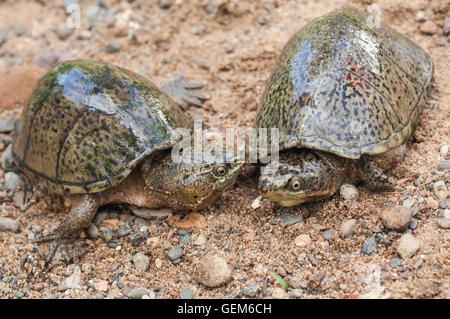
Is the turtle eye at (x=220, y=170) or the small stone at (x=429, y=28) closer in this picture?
the turtle eye at (x=220, y=170)

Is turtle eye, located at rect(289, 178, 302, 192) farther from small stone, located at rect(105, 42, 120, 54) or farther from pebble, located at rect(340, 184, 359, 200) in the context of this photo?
small stone, located at rect(105, 42, 120, 54)

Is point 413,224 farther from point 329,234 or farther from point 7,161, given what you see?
point 7,161

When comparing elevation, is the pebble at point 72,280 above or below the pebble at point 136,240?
below

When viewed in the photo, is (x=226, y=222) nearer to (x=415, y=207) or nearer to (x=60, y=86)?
(x=415, y=207)

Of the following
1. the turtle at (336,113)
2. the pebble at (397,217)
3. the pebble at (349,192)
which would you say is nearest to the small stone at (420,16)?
the turtle at (336,113)

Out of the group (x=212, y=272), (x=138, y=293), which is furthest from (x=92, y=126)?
(x=212, y=272)

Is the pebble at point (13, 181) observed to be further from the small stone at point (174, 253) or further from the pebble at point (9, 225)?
the small stone at point (174, 253)
